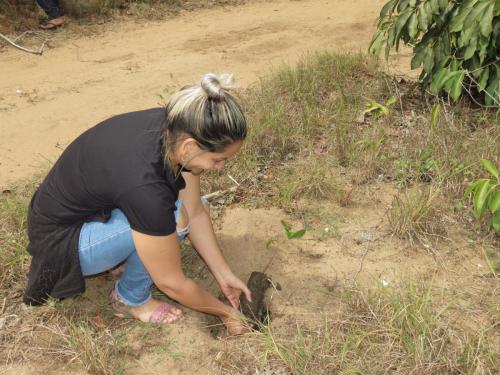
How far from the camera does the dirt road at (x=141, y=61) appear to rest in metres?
3.86

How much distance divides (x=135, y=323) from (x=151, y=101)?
7.61 feet

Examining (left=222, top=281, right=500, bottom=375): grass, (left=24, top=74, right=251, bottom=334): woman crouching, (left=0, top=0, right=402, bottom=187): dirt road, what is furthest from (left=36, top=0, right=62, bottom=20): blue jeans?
(left=222, top=281, right=500, bottom=375): grass

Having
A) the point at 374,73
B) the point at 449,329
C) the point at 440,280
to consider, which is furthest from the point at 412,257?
the point at 374,73

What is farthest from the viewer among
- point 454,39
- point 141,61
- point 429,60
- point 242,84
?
point 141,61

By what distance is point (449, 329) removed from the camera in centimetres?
192

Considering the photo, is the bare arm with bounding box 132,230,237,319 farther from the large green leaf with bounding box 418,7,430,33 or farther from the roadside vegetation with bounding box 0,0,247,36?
the roadside vegetation with bounding box 0,0,247,36

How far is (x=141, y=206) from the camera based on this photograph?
67.8 inches

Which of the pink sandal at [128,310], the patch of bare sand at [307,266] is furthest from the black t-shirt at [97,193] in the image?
the patch of bare sand at [307,266]

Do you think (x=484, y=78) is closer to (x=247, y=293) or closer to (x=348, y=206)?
(x=348, y=206)

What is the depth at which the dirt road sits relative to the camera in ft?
12.7

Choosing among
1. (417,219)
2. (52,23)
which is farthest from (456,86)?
(52,23)

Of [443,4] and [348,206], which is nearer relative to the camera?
[348,206]

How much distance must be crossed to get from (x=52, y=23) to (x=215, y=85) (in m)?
4.47

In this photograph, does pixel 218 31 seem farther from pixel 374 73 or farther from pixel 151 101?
pixel 374 73
